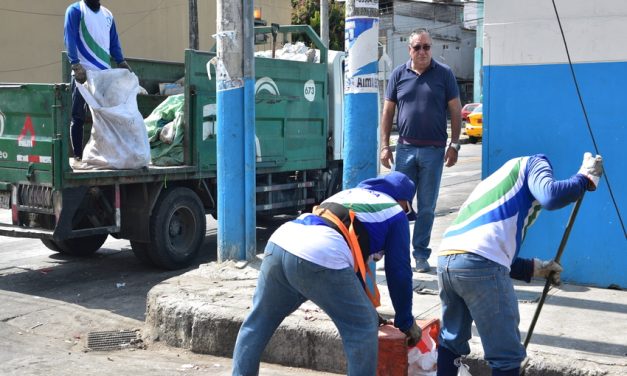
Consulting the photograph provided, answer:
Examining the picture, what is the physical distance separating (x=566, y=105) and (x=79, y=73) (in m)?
4.63

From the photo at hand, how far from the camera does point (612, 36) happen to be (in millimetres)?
6242

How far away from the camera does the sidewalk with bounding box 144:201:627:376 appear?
492 cm

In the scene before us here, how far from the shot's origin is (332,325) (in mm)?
5500

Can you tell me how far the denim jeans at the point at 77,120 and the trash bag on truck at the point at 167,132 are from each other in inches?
36.8

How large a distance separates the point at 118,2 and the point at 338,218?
21.6m

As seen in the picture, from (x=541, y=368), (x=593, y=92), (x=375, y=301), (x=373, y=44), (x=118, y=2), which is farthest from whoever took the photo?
(x=118, y=2)

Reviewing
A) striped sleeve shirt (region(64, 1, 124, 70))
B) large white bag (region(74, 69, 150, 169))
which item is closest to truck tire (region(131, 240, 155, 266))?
large white bag (region(74, 69, 150, 169))

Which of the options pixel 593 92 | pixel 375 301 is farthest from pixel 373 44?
pixel 375 301

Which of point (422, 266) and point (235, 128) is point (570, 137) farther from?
point (235, 128)

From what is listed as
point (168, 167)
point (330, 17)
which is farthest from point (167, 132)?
point (330, 17)

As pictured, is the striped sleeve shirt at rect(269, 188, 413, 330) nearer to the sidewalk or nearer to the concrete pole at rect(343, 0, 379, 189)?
the sidewalk

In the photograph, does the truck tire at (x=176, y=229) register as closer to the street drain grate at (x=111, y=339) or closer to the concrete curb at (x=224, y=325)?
the concrete curb at (x=224, y=325)

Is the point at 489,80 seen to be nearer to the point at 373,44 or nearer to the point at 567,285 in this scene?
the point at 373,44

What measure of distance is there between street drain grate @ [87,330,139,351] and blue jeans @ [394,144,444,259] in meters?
2.40
